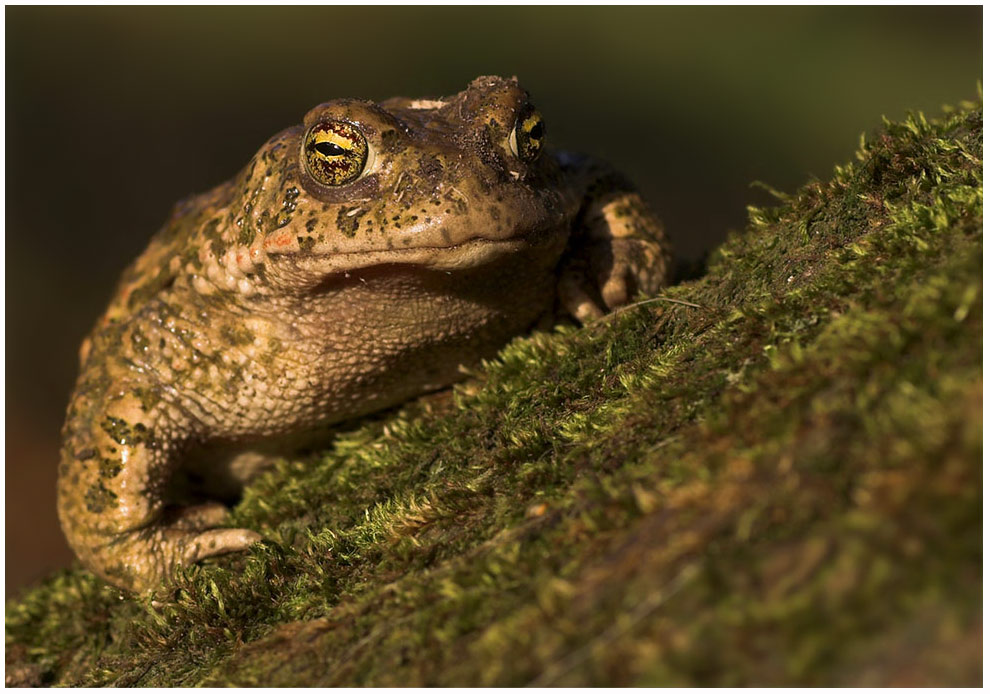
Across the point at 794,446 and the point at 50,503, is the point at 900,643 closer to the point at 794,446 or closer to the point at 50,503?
the point at 794,446

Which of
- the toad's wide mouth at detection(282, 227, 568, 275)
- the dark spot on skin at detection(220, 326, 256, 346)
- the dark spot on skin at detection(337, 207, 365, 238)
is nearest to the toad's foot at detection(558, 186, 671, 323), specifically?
the toad's wide mouth at detection(282, 227, 568, 275)

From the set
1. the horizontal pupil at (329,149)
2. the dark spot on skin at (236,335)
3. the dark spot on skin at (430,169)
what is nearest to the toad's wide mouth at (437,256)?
the dark spot on skin at (430,169)

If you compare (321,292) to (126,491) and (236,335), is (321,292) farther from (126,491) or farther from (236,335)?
(126,491)

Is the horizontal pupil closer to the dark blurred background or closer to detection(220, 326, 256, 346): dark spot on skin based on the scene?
detection(220, 326, 256, 346): dark spot on skin

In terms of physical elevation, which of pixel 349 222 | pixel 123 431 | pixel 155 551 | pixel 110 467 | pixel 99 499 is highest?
pixel 349 222

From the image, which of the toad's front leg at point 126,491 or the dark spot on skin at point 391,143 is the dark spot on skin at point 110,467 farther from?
the dark spot on skin at point 391,143

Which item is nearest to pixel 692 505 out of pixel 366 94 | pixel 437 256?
pixel 437 256

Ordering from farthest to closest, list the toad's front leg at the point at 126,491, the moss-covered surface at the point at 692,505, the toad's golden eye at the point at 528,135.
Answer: the toad's front leg at the point at 126,491
the toad's golden eye at the point at 528,135
the moss-covered surface at the point at 692,505

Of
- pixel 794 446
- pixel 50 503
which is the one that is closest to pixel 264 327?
pixel 794 446
